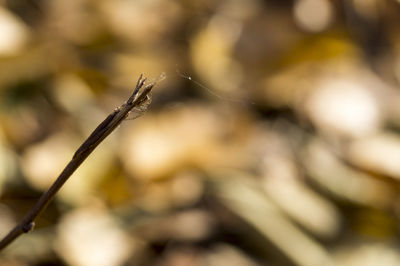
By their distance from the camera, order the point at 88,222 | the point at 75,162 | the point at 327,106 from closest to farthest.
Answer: the point at 75,162, the point at 88,222, the point at 327,106

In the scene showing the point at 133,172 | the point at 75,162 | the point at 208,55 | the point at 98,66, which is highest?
the point at 208,55

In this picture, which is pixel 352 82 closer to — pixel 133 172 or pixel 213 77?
pixel 213 77

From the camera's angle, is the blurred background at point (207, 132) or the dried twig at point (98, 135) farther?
the blurred background at point (207, 132)

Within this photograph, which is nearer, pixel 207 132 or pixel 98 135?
pixel 98 135

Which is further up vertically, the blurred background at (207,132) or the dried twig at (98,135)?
the blurred background at (207,132)

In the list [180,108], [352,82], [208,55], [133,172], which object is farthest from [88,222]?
[352,82]

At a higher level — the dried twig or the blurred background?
the blurred background

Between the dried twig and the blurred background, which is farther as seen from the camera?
the blurred background

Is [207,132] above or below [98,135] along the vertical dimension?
above
